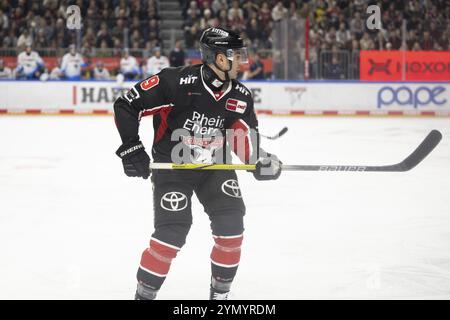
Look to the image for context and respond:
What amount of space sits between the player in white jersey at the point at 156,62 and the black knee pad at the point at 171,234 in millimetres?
12949

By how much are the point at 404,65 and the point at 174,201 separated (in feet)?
43.0

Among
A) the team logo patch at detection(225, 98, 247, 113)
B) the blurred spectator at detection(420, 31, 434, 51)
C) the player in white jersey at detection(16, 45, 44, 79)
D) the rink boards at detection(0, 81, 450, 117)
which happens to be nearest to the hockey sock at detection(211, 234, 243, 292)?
the team logo patch at detection(225, 98, 247, 113)

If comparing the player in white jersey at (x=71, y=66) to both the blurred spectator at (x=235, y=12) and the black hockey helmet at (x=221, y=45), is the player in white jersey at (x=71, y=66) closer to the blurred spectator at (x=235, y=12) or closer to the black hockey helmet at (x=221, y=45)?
the blurred spectator at (x=235, y=12)

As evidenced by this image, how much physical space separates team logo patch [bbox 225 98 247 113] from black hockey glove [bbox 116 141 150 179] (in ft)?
1.60

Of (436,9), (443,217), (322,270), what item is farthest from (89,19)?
(322,270)

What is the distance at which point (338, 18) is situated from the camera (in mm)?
18078

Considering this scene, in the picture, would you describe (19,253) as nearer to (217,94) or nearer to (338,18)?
(217,94)

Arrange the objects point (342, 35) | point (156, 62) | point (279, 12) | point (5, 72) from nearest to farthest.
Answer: point (5, 72)
point (156, 62)
point (342, 35)
point (279, 12)

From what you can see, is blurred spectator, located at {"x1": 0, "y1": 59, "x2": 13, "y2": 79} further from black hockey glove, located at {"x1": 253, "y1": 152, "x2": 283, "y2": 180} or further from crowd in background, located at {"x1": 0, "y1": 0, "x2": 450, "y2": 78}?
black hockey glove, located at {"x1": 253, "y1": 152, "x2": 283, "y2": 180}

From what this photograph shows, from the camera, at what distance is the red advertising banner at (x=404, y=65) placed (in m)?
16.1

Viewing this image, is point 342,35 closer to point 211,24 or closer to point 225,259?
point 211,24

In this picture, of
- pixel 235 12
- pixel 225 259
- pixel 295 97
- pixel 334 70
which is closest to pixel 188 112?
pixel 225 259

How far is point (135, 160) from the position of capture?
388 cm

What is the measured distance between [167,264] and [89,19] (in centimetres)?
1481
